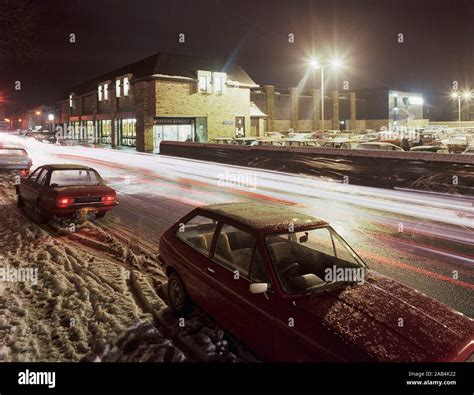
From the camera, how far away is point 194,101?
144ft

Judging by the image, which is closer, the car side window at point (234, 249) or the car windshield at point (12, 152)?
the car side window at point (234, 249)

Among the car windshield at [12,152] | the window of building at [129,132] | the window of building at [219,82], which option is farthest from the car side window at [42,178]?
the window of building at [219,82]

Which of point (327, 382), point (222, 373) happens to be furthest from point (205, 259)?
point (327, 382)

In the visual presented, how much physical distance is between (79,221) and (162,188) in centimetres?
682

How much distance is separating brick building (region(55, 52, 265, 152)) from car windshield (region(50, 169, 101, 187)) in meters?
30.1

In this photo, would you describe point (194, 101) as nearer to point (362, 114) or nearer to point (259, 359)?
point (259, 359)

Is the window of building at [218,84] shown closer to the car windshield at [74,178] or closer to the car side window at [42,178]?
the car windshield at [74,178]

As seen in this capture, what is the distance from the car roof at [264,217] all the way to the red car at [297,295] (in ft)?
0.04

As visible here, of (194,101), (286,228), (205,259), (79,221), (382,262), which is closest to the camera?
(286,228)

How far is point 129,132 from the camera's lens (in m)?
47.5

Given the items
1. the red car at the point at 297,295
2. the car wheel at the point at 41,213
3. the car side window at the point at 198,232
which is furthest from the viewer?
the car wheel at the point at 41,213

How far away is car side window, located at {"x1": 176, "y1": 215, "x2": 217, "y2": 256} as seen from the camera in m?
5.89

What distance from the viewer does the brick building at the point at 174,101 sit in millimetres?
42219

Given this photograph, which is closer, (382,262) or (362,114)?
(382,262)
